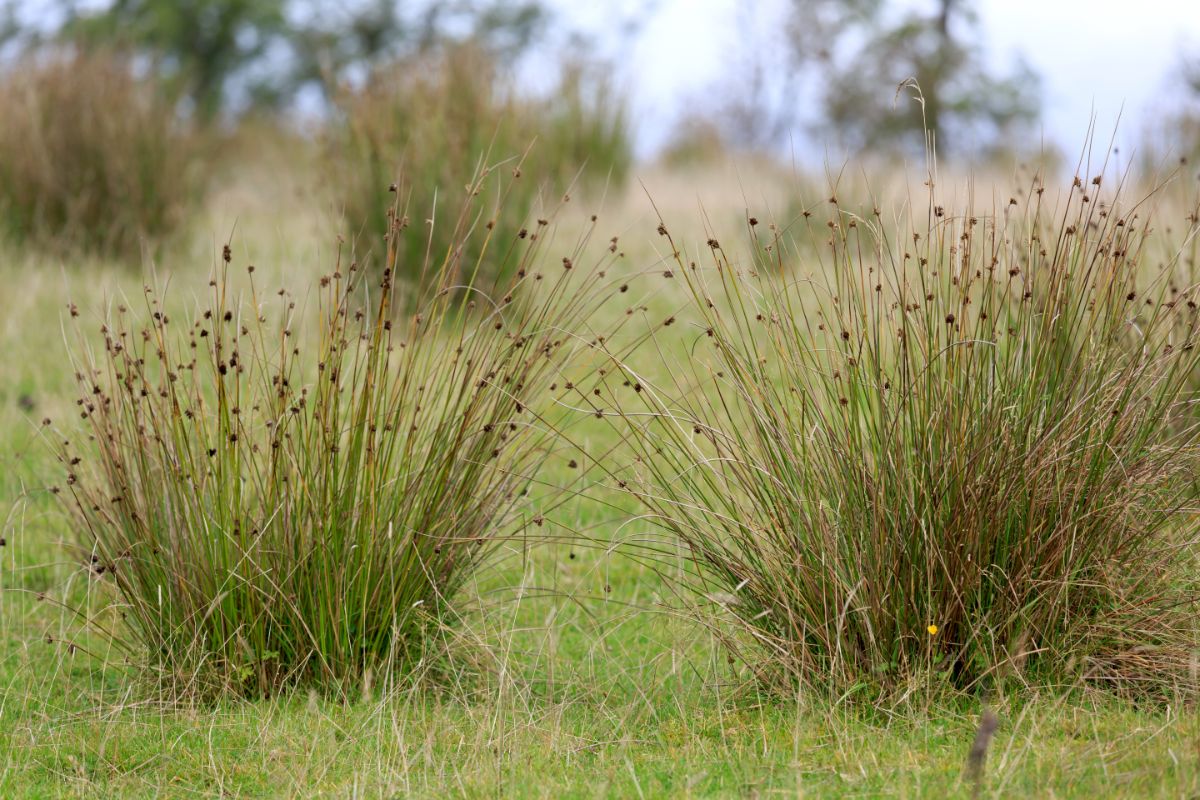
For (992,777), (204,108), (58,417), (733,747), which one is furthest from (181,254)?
(204,108)

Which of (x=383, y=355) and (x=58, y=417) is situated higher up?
(x=383, y=355)

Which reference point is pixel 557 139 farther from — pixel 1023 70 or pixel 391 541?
pixel 1023 70

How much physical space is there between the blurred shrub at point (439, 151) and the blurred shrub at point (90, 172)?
1.65m

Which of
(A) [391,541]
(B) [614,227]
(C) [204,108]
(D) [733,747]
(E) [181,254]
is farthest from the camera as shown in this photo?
(C) [204,108]

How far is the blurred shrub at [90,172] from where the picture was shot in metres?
8.32

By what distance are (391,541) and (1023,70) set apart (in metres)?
24.8

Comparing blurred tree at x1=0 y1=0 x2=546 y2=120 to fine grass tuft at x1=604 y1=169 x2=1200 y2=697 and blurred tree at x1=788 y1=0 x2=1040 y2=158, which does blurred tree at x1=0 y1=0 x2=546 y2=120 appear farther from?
fine grass tuft at x1=604 y1=169 x2=1200 y2=697

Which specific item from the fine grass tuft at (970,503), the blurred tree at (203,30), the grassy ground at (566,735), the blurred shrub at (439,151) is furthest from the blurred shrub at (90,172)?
the blurred tree at (203,30)

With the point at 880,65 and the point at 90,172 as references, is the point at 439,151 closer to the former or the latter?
the point at 90,172

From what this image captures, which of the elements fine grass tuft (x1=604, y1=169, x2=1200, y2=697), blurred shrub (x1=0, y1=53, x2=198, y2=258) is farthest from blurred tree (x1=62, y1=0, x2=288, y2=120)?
fine grass tuft (x1=604, y1=169, x2=1200, y2=697)

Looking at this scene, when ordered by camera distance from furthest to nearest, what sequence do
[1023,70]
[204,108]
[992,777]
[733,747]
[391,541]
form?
[1023,70] < [204,108] < [391,541] < [733,747] < [992,777]

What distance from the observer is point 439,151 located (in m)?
6.97

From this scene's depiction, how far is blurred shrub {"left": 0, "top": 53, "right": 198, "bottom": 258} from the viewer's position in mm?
8320

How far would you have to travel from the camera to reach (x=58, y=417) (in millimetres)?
5543
